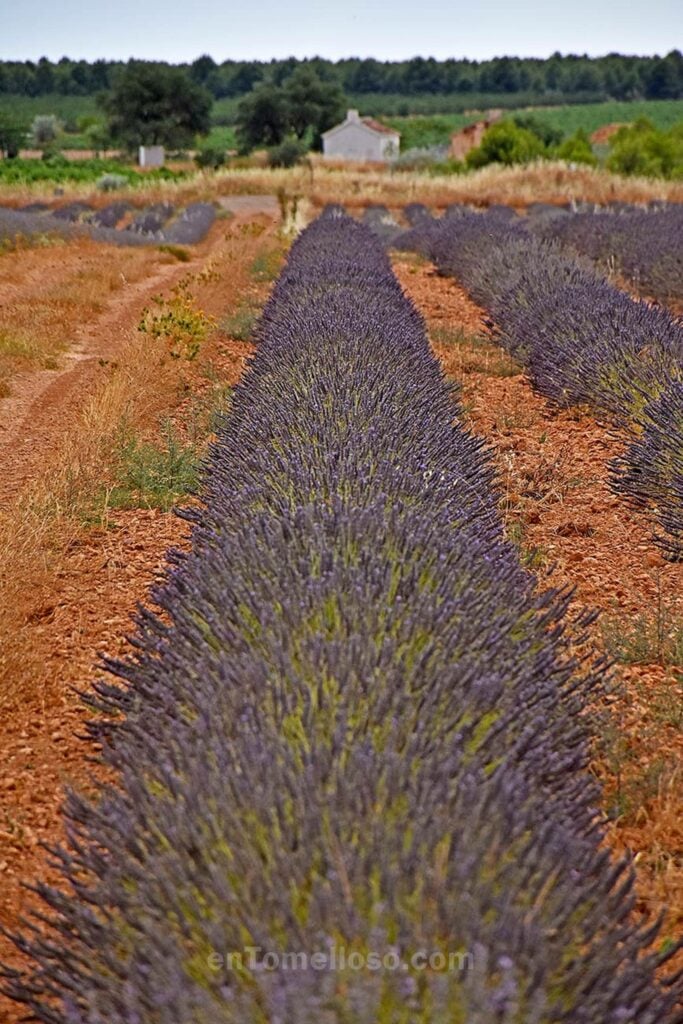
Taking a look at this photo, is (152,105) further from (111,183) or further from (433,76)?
(433,76)

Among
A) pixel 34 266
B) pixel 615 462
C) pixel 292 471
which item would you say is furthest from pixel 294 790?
pixel 34 266

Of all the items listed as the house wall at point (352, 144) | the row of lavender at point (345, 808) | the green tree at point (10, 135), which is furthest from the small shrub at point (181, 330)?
the house wall at point (352, 144)

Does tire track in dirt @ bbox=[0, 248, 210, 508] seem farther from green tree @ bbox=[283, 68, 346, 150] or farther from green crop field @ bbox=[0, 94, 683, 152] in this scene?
green crop field @ bbox=[0, 94, 683, 152]

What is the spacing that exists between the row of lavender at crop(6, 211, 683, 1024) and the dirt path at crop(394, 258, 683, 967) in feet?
0.61

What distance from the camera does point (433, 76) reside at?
119438 millimetres

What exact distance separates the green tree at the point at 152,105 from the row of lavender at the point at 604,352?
4880 centimetres

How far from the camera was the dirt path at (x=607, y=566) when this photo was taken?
2521mm

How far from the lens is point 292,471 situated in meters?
3.51

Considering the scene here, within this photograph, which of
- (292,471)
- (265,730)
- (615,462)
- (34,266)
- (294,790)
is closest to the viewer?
(294,790)

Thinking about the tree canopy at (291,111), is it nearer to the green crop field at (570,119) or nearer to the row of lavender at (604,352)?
the green crop field at (570,119)

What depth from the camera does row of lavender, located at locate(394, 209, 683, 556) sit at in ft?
16.0

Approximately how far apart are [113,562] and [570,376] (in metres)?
3.50

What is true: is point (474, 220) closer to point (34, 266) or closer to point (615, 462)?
point (34, 266)

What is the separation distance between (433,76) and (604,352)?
12394cm
